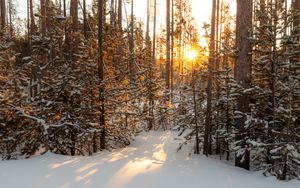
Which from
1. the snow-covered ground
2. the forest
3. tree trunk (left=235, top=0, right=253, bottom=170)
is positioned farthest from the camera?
tree trunk (left=235, top=0, right=253, bottom=170)

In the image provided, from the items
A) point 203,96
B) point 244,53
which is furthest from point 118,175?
point 203,96

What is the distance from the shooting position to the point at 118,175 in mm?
6082

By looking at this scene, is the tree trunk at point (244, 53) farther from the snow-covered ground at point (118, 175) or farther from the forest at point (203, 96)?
the snow-covered ground at point (118, 175)

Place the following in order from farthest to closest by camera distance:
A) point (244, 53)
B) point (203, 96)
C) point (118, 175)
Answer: point (203, 96) → point (244, 53) → point (118, 175)

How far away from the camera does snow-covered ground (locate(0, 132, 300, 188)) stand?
5594 millimetres

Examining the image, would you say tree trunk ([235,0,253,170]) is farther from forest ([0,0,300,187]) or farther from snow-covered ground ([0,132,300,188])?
snow-covered ground ([0,132,300,188])

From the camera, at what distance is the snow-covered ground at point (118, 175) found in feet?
18.4

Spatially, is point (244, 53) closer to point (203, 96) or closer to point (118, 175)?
point (203, 96)

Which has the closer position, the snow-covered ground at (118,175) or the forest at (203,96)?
the snow-covered ground at (118,175)

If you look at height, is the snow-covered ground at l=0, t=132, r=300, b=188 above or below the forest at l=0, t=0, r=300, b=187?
below

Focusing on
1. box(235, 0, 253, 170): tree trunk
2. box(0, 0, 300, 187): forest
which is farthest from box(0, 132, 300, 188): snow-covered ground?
box(235, 0, 253, 170): tree trunk

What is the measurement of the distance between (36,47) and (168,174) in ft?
18.5

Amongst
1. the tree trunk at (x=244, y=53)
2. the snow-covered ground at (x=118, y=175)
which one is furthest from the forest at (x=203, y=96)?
the snow-covered ground at (x=118, y=175)

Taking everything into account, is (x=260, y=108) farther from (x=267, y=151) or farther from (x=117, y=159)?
(x=117, y=159)
